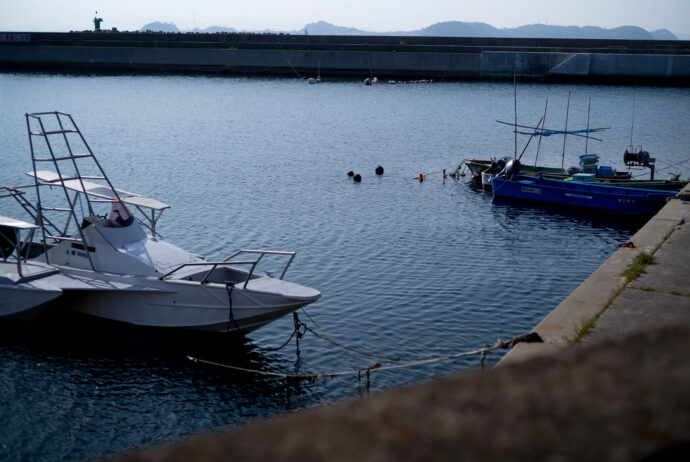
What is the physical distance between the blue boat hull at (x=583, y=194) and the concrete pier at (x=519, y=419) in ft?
127

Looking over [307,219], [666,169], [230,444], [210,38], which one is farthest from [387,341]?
[210,38]

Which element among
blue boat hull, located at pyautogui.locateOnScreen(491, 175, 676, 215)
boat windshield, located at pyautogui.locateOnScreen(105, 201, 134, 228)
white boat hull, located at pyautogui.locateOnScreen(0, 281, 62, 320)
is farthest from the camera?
blue boat hull, located at pyautogui.locateOnScreen(491, 175, 676, 215)

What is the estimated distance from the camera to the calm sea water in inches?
701

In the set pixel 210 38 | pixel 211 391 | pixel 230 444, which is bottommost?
pixel 211 391

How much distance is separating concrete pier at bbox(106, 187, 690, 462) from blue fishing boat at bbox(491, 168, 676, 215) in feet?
125

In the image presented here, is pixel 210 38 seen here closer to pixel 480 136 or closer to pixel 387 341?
pixel 480 136

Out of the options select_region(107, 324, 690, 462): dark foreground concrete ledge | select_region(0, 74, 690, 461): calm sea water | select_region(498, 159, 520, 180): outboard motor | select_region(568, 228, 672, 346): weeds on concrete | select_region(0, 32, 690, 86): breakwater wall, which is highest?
select_region(0, 32, 690, 86): breakwater wall

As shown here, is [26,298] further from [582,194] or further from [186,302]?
[582,194]

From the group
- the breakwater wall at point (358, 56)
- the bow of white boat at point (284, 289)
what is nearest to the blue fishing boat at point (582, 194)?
the bow of white boat at point (284, 289)

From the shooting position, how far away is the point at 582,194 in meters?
39.9

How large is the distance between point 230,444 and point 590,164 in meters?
46.1

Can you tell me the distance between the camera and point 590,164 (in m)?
44.4

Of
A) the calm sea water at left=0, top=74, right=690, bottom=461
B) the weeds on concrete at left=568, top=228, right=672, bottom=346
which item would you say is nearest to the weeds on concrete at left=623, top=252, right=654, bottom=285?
the weeds on concrete at left=568, top=228, right=672, bottom=346

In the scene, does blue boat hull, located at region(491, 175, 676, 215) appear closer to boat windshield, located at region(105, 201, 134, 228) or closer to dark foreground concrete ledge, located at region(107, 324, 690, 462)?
boat windshield, located at region(105, 201, 134, 228)
